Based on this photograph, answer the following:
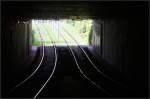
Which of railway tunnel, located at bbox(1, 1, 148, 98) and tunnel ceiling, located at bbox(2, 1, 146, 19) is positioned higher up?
tunnel ceiling, located at bbox(2, 1, 146, 19)

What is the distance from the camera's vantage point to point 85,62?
30422 mm

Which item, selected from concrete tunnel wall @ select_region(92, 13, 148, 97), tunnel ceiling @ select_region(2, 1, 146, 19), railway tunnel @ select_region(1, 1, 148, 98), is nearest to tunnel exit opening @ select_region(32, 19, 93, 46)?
railway tunnel @ select_region(1, 1, 148, 98)

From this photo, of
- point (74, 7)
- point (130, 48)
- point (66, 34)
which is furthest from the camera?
point (66, 34)

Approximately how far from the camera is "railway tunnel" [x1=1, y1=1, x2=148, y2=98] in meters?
17.6

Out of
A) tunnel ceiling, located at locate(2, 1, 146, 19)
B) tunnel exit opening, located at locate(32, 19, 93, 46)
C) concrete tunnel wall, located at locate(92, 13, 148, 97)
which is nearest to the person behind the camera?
concrete tunnel wall, located at locate(92, 13, 148, 97)

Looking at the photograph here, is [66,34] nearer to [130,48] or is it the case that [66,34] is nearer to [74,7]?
[74,7]

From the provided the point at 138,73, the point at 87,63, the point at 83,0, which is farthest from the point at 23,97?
the point at 87,63

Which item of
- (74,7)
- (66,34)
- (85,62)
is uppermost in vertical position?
(74,7)

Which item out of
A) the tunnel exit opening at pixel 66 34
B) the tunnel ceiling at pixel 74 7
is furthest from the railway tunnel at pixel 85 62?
the tunnel exit opening at pixel 66 34

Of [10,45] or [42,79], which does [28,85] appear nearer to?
[42,79]

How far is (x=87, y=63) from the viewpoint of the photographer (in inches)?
1177

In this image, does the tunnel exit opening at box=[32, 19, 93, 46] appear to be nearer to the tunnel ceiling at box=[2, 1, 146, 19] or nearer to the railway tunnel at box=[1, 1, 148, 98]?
the railway tunnel at box=[1, 1, 148, 98]

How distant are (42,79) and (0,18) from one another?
18.1ft

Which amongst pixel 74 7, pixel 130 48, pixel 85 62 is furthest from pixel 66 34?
pixel 130 48
